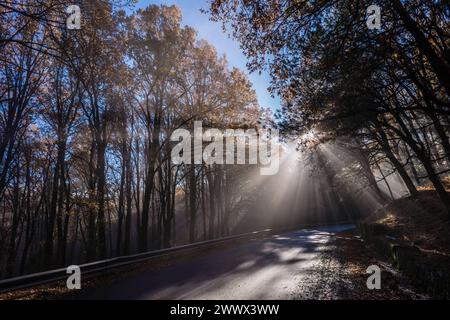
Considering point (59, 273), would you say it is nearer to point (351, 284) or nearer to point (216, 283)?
point (216, 283)

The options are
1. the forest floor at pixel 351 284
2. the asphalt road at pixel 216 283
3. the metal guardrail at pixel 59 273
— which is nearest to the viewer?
the forest floor at pixel 351 284

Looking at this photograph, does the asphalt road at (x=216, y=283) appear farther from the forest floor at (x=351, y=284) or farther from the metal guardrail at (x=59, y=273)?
the metal guardrail at (x=59, y=273)

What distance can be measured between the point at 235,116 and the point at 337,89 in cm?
1067

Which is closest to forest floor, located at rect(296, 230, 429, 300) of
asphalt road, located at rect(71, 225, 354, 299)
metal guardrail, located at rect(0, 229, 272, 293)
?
asphalt road, located at rect(71, 225, 354, 299)

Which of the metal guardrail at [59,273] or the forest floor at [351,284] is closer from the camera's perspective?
the forest floor at [351,284]

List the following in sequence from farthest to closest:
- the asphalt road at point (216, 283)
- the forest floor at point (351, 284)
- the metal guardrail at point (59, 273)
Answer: the metal guardrail at point (59, 273), the asphalt road at point (216, 283), the forest floor at point (351, 284)

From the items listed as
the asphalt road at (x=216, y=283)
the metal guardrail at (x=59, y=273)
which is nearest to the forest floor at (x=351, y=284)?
the asphalt road at (x=216, y=283)

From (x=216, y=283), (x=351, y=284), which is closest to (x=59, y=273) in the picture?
(x=216, y=283)

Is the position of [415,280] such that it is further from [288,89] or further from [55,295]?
[55,295]

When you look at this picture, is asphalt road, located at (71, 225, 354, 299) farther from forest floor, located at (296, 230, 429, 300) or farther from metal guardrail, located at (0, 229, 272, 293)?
metal guardrail, located at (0, 229, 272, 293)

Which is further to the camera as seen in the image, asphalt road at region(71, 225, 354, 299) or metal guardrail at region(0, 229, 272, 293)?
metal guardrail at region(0, 229, 272, 293)

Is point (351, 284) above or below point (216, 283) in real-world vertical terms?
above

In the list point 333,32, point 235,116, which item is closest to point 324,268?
point 333,32

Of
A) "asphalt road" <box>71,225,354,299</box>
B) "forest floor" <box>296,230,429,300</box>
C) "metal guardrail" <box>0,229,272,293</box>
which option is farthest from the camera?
"metal guardrail" <box>0,229,272,293</box>
